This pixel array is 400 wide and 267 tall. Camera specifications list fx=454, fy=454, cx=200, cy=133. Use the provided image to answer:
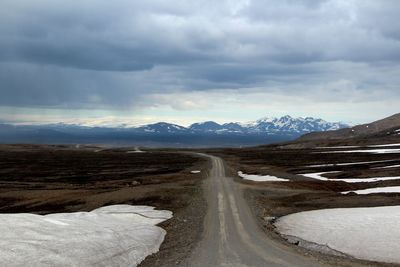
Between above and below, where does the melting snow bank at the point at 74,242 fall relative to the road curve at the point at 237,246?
above

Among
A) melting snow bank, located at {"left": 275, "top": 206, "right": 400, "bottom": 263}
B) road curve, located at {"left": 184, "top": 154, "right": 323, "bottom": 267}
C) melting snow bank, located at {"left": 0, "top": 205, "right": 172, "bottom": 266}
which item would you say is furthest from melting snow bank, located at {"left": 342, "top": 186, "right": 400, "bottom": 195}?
melting snow bank, located at {"left": 0, "top": 205, "right": 172, "bottom": 266}

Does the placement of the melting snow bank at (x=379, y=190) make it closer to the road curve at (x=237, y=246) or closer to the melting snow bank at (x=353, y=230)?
the melting snow bank at (x=353, y=230)

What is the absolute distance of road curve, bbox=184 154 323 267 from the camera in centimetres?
2244

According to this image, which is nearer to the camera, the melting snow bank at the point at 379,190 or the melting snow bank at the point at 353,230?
the melting snow bank at the point at 353,230

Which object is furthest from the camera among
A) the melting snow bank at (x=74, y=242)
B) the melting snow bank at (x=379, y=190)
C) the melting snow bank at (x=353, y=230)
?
the melting snow bank at (x=379, y=190)

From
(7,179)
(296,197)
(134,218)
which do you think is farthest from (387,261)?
(7,179)

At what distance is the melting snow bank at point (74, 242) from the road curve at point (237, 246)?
3.27 meters

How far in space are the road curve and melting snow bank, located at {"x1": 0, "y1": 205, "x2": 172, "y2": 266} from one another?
3.27m

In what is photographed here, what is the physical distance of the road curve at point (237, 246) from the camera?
22438mm

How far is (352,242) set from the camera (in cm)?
2864

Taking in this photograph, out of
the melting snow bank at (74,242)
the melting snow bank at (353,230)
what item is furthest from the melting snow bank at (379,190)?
the melting snow bank at (74,242)

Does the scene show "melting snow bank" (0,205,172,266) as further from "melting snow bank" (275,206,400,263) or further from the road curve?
"melting snow bank" (275,206,400,263)

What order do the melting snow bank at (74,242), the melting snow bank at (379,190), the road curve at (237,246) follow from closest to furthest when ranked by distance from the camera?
the melting snow bank at (74,242), the road curve at (237,246), the melting snow bank at (379,190)

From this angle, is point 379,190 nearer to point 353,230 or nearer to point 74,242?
point 353,230
